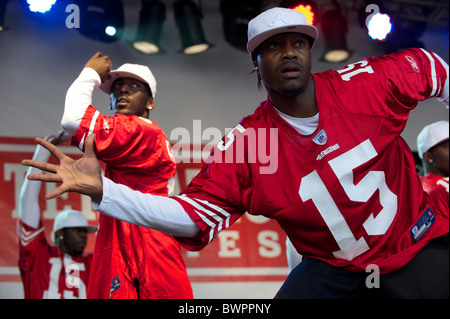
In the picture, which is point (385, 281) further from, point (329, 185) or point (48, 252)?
point (48, 252)

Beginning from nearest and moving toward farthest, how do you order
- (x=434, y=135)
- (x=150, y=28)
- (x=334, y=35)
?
(x=434, y=135)
(x=150, y=28)
(x=334, y=35)

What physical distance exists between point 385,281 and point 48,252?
10.0ft

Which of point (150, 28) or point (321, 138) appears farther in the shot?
point (150, 28)

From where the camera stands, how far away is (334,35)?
6445mm

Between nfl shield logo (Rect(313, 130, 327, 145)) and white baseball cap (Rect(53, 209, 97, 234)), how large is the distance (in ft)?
9.98

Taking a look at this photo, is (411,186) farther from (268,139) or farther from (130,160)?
(130,160)

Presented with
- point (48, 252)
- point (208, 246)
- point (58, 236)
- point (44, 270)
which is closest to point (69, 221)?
point (58, 236)

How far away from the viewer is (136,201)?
→ 6.75 feet

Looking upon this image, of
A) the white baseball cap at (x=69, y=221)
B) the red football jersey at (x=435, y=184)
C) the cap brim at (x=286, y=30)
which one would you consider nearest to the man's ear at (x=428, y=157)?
the red football jersey at (x=435, y=184)

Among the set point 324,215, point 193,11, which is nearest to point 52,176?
point 324,215

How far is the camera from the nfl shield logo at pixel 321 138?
2.25 m

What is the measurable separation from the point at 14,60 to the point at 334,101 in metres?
4.16

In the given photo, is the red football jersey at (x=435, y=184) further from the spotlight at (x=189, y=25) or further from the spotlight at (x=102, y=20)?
the spotlight at (x=102, y=20)
